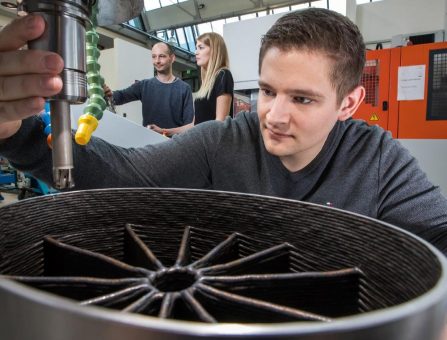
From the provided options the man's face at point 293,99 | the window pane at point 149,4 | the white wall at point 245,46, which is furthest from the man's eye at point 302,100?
the white wall at point 245,46

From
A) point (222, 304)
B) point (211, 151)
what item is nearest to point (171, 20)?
point (211, 151)

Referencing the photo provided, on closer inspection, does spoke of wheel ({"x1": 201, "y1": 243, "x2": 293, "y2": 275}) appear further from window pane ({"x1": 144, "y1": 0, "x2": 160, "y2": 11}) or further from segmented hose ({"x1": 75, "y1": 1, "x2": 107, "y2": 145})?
window pane ({"x1": 144, "y1": 0, "x2": 160, "y2": 11})

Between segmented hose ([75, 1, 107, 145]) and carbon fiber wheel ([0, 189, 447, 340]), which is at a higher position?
segmented hose ([75, 1, 107, 145])

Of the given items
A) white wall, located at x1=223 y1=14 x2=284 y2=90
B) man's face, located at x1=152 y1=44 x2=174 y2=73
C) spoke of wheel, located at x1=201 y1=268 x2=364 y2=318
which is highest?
white wall, located at x1=223 y1=14 x2=284 y2=90

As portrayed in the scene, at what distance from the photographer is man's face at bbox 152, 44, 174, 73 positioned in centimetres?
279

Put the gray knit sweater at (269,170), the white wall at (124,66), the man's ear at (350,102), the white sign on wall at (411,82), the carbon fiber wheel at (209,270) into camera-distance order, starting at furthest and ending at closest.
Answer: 1. the white wall at (124,66)
2. the white sign on wall at (411,82)
3. the man's ear at (350,102)
4. the gray knit sweater at (269,170)
5. the carbon fiber wheel at (209,270)

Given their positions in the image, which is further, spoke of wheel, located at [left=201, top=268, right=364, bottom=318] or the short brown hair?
the short brown hair

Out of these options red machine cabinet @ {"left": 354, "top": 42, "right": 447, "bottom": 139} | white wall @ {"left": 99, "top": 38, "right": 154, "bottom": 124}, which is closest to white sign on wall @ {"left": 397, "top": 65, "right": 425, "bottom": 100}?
red machine cabinet @ {"left": 354, "top": 42, "right": 447, "bottom": 139}

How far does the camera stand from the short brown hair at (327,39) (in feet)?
2.82

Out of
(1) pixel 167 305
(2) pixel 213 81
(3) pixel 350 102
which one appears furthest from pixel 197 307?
(2) pixel 213 81

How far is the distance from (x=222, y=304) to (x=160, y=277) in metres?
0.08

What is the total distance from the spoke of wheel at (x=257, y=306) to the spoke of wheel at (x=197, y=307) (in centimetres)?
2

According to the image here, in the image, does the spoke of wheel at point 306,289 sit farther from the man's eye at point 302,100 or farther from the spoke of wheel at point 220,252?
the man's eye at point 302,100

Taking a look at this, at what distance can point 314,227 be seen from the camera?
0.49 m
